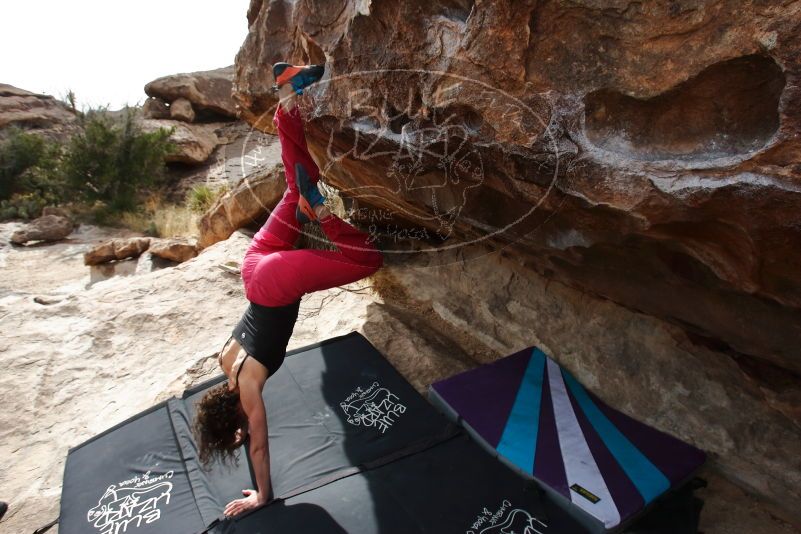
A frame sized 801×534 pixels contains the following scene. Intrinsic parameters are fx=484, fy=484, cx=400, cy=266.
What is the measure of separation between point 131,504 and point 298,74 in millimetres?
2010

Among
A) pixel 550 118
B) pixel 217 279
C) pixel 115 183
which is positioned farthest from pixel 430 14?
pixel 115 183

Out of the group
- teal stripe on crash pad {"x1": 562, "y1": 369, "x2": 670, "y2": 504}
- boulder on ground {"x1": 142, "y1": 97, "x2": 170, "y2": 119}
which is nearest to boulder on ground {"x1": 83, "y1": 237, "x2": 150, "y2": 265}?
teal stripe on crash pad {"x1": 562, "y1": 369, "x2": 670, "y2": 504}

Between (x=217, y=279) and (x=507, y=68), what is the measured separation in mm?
3127

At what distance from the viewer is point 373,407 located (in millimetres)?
2551

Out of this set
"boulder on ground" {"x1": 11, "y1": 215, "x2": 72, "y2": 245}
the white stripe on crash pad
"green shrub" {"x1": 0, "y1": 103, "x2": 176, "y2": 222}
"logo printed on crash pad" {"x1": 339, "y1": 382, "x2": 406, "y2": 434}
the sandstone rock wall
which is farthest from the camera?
"green shrub" {"x1": 0, "y1": 103, "x2": 176, "y2": 222}

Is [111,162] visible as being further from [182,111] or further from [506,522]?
[506,522]

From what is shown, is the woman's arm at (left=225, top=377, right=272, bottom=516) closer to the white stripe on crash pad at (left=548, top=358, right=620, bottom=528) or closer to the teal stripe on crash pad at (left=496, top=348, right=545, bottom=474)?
the teal stripe on crash pad at (left=496, top=348, right=545, bottom=474)

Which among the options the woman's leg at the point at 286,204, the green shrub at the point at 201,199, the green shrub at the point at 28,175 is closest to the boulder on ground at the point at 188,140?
the green shrub at the point at 28,175

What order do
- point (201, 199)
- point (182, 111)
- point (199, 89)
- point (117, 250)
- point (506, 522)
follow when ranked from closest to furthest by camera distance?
point (506, 522) < point (117, 250) < point (201, 199) < point (182, 111) < point (199, 89)

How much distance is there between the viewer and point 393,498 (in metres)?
2.03

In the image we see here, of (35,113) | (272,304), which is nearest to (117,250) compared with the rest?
(272,304)

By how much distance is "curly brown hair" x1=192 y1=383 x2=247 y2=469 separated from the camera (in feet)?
6.91

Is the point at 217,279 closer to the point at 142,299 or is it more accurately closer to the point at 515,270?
the point at 142,299

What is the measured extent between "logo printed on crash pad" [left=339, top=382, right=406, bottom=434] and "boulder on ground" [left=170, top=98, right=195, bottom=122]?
Result: 396 inches
